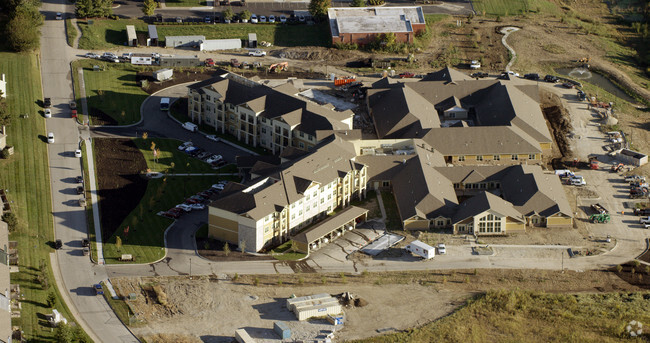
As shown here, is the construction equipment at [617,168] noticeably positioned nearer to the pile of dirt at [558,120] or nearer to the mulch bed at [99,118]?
the pile of dirt at [558,120]

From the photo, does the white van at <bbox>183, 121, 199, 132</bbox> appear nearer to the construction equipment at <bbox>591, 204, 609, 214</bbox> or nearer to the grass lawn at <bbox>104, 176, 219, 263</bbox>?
the grass lawn at <bbox>104, 176, 219, 263</bbox>

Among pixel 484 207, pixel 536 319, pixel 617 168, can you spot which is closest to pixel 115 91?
pixel 484 207

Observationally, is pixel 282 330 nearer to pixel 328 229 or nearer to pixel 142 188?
pixel 328 229

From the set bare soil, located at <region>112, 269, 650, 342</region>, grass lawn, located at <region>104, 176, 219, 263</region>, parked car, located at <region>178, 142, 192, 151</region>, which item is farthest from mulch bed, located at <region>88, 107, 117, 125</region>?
bare soil, located at <region>112, 269, 650, 342</region>

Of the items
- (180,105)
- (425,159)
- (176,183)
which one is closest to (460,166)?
(425,159)

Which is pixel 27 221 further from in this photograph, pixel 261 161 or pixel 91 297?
pixel 261 161

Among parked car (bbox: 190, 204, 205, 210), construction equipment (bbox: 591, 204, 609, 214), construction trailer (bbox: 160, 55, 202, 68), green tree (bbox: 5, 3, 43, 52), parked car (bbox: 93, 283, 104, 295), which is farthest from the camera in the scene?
construction trailer (bbox: 160, 55, 202, 68)

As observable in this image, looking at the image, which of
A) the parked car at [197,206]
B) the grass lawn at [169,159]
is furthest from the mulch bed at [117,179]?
the parked car at [197,206]
